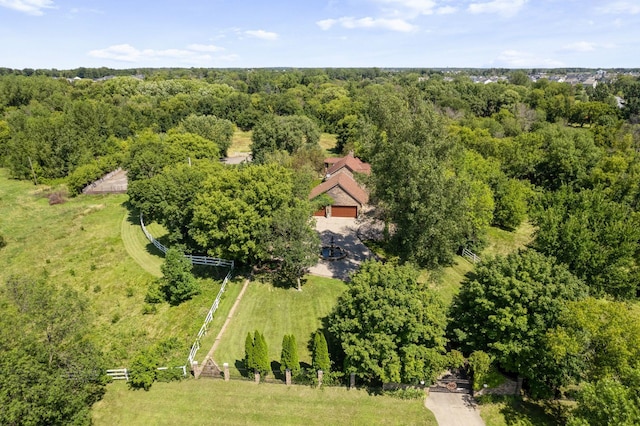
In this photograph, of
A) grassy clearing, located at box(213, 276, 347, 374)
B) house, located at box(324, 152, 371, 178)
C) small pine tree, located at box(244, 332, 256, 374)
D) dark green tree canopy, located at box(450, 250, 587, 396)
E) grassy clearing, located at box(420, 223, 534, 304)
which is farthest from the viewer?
house, located at box(324, 152, 371, 178)

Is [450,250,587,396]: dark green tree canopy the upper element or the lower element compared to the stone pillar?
upper

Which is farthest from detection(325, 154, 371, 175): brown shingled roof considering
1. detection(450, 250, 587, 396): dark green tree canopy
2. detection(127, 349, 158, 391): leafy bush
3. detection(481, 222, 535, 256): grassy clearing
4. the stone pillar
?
detection(127, 349, 158, 391): leafy bush

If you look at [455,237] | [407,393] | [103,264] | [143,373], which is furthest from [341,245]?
[103,264]

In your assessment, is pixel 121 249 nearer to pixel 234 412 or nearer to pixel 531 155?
pixel 234 412

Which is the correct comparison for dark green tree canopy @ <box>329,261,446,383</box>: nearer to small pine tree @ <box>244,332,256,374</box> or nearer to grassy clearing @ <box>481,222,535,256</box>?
small pine tree @ <box>244,332,256,374</box>

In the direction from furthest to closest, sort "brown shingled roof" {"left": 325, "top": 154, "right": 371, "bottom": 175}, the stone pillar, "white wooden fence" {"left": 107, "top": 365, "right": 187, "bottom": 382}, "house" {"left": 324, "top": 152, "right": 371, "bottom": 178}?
"brown shingled roof" {"left": 325, "top": 154, "right": 371, "bottom": 175} < "house" {"left": 324, "top": 152, "right": 371, "bottom": 178} < "white wooden fence" {"left": 107, "top": 365, "right": 187, "bottom": 382} < the stone pillar

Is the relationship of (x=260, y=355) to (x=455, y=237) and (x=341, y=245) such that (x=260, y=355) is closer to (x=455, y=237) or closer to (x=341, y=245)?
(x=455, y=237)

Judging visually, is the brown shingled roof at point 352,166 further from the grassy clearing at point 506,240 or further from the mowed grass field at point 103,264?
the mowed grass field at point 103,264

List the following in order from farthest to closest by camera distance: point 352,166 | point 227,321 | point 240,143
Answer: point 240,143, point 352,166, point 227,321
